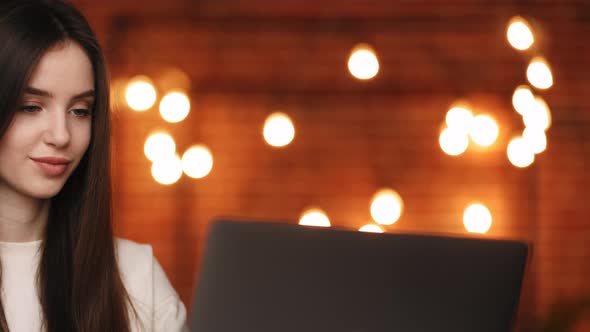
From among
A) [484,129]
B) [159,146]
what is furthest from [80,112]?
[484,129]

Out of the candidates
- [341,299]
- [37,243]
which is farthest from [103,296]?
[341,299]

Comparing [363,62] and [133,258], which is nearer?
[133,258]

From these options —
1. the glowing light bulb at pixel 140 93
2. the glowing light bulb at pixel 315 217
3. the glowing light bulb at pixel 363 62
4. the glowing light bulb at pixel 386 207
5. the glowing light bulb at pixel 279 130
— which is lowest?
the glowing light bulb at pixel 315 217

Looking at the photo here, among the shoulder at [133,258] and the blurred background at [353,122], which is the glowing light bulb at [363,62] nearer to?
the blurred background at [353,122]

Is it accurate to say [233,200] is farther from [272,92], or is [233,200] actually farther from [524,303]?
[524,303]

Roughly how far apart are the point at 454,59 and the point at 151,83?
133 cm

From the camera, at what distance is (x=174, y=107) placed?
3.85 metres

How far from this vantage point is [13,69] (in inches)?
60.1

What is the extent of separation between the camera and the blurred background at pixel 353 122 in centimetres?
377

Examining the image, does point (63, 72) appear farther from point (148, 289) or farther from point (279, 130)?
point (279, 130)

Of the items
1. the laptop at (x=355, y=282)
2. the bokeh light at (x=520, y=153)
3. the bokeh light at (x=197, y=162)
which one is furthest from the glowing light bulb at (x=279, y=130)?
the laptop at (x=355, y=282)

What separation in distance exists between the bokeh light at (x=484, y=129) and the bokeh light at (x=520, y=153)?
0.08m

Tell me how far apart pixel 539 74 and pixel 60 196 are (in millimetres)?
2351

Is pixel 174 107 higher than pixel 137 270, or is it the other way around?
pixel 174 107
